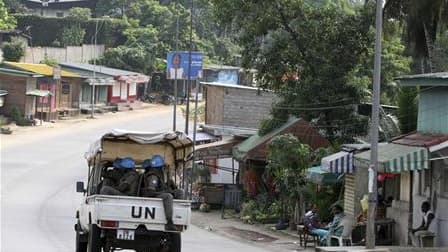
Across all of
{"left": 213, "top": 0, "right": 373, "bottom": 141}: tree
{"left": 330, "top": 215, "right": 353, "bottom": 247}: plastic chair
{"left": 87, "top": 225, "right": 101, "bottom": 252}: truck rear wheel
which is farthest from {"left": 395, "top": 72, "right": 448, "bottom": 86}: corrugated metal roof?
{"left": 213, "top": 0, "right": 373, "bottom": 141}: tree

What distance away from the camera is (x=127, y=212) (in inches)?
589

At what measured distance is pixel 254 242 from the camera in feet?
86.7

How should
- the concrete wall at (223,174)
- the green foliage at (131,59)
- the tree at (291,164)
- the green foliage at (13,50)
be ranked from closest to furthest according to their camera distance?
1. the tree at (291,164)
2. the concrete wall at (223,174)
3. the green foliage at (13,50)
4. the green foliage at (131,59)

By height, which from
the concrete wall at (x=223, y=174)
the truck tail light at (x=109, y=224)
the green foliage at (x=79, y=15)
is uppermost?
the green foliage at (x=79, y=15)

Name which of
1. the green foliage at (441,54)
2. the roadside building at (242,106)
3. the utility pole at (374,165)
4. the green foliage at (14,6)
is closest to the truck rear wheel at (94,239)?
the utility pole at (374,165)

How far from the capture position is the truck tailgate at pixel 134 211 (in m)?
14.8

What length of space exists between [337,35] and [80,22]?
75.4m

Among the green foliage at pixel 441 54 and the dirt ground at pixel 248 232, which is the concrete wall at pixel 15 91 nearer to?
the dirt ground at pixel 248 232

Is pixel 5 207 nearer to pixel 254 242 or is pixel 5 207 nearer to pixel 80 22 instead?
pixel 254 242

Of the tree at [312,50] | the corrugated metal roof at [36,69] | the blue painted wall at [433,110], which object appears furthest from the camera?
the corrugated metal roof at [36,69]

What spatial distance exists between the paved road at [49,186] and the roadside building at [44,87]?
8.69 feet

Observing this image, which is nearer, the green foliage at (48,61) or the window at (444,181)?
the window at (444,181)

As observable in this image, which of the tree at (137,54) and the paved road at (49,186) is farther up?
the tree at (137,54)

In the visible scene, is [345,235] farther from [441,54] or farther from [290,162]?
[441,54]
